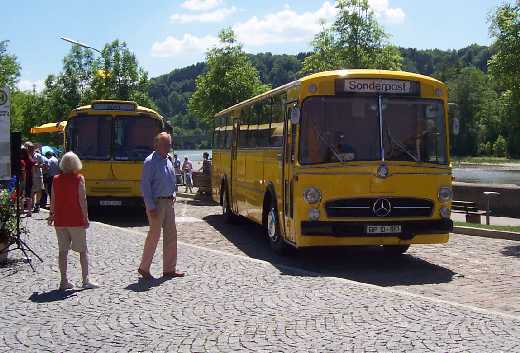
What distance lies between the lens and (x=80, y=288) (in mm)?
8641

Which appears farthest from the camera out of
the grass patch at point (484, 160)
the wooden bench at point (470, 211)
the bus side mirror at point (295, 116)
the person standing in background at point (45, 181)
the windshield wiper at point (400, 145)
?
the grass patch at point (484, 160)

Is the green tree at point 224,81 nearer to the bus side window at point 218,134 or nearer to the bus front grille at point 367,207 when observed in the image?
the bus side window at point 218,134

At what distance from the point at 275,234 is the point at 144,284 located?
4.32m

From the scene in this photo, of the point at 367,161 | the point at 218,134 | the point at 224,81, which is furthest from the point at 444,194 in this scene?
the point at 224,81

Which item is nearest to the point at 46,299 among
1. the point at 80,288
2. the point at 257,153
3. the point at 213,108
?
the point at 80,288

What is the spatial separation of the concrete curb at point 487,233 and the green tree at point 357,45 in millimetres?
25543

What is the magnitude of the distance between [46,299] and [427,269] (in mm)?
6075

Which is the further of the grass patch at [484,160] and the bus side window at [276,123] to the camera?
the grass patch at [484,160]

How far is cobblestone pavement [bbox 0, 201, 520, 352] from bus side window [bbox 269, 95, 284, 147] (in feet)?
7.59

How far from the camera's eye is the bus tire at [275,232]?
1253 centimetres

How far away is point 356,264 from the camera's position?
12.1 meters

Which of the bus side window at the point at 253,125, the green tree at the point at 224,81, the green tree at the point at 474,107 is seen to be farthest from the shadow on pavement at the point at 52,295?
the green tree at the point at 474,107

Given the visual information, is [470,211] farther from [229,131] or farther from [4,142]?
[4,142]

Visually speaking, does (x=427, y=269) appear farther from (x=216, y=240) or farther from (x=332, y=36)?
(x=332, y=36)
